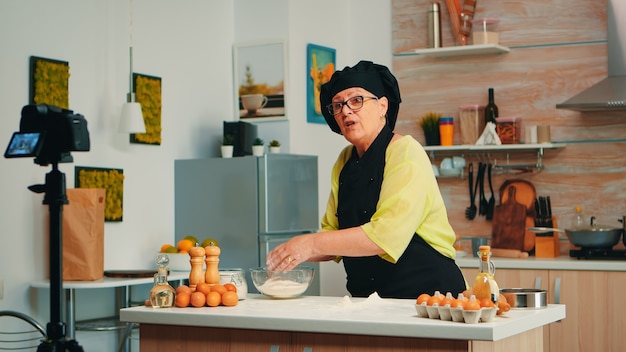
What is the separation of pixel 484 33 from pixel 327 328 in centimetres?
322

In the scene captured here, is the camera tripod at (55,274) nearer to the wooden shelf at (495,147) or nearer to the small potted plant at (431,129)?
the wooden shelf at (495,147)

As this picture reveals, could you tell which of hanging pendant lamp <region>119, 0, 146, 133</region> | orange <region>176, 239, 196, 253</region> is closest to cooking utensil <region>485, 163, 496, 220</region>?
orange <region>176, 239, 196, 253</region>

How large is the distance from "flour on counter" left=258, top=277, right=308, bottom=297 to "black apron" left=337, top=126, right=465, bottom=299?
21 centimetres

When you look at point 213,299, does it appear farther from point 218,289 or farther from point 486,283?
point 486,283

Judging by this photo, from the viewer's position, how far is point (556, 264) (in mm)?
4691

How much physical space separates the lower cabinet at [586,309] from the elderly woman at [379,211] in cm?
186

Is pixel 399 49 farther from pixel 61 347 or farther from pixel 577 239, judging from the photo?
pixel 61 347

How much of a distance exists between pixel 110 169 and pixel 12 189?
632mm

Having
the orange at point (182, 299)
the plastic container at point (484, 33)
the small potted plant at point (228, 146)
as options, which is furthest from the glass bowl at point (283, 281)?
the plastic container at point (484, 33)

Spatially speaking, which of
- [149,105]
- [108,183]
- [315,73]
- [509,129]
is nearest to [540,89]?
[509,129]

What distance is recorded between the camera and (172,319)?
2.68 metres

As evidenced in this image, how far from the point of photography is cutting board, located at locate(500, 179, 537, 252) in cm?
513

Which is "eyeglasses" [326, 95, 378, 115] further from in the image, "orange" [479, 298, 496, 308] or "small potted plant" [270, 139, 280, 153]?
"small potted plant" [270, 139, 280, 153]

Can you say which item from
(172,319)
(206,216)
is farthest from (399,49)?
(172,319)
